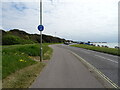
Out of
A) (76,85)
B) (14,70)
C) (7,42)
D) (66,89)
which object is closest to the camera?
(66,89)

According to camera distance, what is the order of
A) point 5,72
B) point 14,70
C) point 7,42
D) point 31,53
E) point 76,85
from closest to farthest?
point 76,85, point 5,72, point 14,70, point 31,53, point 7,42

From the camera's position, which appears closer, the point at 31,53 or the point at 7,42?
the point at 31,53

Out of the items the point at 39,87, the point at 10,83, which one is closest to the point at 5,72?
the point at 10,83

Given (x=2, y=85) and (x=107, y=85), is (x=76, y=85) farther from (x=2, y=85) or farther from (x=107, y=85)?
(x=2, y=85)

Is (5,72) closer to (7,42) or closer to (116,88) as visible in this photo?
(116,88)

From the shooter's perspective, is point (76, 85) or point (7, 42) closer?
point (76, 85)

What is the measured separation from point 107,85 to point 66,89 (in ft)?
6.13

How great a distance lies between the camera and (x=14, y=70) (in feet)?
26.7

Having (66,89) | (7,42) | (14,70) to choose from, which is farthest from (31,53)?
(7,42)

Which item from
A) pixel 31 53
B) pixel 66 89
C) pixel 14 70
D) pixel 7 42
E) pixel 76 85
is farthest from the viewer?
pixel 7 42

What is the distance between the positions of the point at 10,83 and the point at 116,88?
4391 mm

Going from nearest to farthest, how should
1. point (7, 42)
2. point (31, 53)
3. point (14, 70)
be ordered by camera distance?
point (14, 70) → point (31, 53) → point (7, 42)

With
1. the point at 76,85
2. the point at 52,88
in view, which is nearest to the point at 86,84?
the point at 76,85

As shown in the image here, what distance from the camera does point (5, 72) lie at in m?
7.39
